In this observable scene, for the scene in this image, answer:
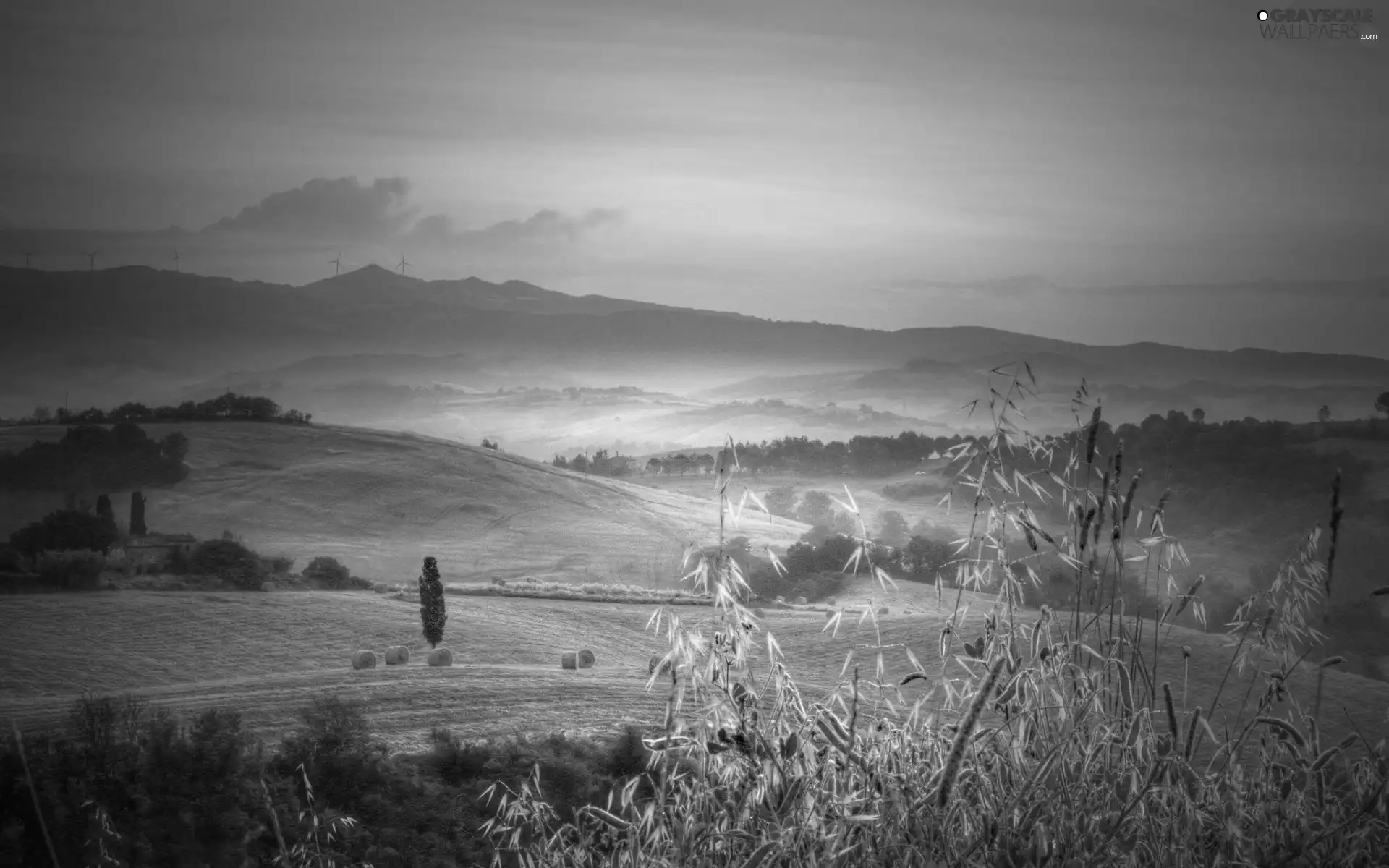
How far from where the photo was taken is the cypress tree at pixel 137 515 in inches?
617

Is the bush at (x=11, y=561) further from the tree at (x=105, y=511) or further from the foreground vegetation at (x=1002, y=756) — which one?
the foreground vegetation at (x=1002, y=756)

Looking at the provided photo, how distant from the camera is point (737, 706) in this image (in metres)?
1.63

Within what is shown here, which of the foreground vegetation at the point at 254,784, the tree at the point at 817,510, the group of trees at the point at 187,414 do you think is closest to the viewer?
the foreground vegetation at the point at 254,784

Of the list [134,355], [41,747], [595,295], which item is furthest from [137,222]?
[595,295]

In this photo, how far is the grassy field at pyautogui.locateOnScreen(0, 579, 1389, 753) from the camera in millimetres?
9984

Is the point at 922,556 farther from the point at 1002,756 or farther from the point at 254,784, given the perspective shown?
the point at 1002,756

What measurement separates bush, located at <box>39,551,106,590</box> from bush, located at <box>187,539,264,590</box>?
1747 mm

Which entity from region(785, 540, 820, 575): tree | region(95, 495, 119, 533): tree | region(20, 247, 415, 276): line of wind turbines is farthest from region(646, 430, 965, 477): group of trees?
region(95, 495, 119, 533): tree

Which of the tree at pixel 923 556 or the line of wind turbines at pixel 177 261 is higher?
the line of wind turbines at pixel 177 261

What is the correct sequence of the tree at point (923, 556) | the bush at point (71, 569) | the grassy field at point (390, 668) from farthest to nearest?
the tree at point (923, 556) → the bush at point (71, 569) → the grassy field at point (390, 668)

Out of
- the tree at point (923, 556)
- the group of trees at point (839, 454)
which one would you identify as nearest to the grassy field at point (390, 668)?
the tree at point (923, 556)

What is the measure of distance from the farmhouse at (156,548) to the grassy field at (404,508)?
0.48m

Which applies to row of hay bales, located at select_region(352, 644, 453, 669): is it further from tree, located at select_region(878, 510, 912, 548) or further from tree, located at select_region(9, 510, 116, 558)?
tree, located at select_region(878, 510, 912, 548)

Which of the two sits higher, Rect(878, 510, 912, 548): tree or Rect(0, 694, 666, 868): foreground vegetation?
Rect(878, 510, 912, 548): tree
